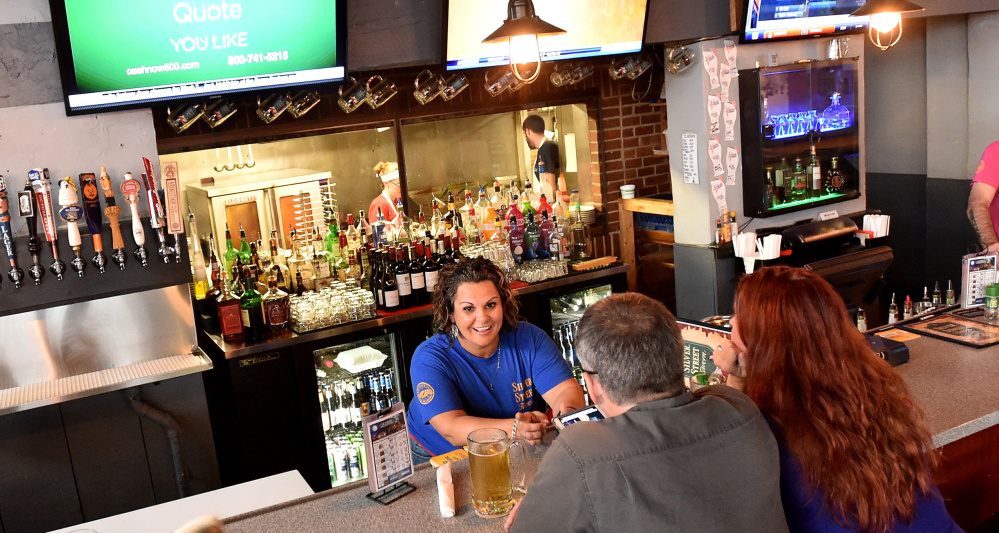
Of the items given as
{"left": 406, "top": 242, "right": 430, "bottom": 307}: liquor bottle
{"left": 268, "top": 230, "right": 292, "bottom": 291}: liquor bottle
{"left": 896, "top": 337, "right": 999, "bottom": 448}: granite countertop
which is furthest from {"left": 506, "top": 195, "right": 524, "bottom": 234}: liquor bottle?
{"left": 896, "top": 337, "right": 999, "bottom": 448}: granite countertop

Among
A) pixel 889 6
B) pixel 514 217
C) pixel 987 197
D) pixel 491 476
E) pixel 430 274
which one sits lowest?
pixel 491 476

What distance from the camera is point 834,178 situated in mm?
5332

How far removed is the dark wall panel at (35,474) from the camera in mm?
3492

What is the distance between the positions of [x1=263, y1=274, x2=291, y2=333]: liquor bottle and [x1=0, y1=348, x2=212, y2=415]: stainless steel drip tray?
37 centimetres

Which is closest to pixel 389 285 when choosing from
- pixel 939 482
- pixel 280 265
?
pixel 280 265

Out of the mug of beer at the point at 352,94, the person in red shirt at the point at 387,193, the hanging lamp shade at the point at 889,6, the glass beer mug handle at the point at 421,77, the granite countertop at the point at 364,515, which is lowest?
the granite countertop at the point at 364,515

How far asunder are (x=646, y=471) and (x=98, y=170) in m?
3.08

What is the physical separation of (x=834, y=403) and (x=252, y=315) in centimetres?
288

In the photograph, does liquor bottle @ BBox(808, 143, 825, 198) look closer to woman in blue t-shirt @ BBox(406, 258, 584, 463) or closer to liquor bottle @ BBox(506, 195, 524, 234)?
liquor bottle @ BBox(506, 195, 524, 234)

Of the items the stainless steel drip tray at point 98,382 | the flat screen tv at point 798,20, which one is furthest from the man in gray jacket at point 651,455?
the flat screen tv at point 798,20

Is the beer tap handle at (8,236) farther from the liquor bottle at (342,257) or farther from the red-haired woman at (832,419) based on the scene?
the red-haired woman at (832,419)

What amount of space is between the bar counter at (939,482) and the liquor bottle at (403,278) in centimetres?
219

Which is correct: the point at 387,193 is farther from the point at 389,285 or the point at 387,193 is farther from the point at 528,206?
the point at 389,285

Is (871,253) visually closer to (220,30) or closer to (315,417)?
(315,417)
